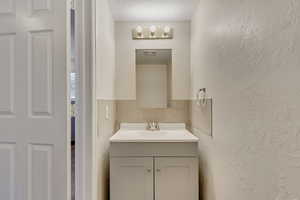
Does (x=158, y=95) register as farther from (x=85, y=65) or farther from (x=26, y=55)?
(x=26, y=55)

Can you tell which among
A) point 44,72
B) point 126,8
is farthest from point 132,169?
point 126,8

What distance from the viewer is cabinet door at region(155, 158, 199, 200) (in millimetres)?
2000

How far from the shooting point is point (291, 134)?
73 centimetres

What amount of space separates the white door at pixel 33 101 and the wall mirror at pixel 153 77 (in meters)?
1.29

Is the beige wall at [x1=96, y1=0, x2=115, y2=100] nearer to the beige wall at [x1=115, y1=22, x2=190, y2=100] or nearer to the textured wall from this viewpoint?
the beige wall at [x1=115, y1=22, x2=190, y2=100]

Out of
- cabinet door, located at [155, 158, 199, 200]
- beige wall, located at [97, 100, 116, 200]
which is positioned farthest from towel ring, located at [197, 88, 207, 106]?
beige wall, located at [97, 100, 116, 200]

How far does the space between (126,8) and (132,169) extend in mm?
1626

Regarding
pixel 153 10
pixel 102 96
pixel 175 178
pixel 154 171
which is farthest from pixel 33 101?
pixel 153 10

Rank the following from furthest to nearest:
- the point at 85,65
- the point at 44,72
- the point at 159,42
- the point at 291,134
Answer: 1. the point at 159,42
2. the point at 85,65
3. the point at 44,72
4. the point at 291,134

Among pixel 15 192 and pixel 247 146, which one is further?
pixel 15 192

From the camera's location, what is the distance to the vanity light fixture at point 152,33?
2.67 m

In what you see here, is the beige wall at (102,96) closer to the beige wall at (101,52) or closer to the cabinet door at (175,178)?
the beige wall at (101,52)

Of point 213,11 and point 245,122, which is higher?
point 213,11

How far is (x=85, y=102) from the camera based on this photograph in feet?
5.32
